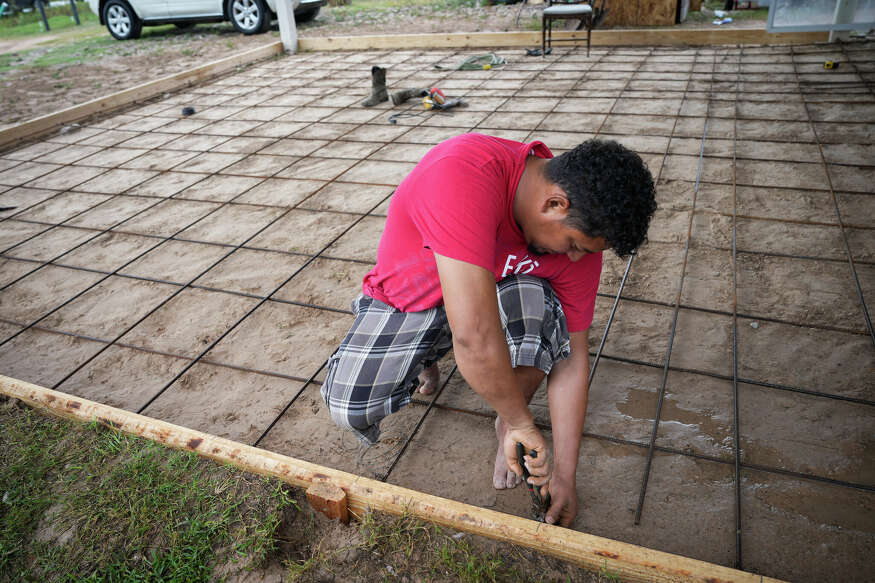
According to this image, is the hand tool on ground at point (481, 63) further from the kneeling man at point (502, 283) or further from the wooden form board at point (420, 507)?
the wooden form board at point (420, 507)

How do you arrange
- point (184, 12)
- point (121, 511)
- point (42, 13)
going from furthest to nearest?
point (42, 13)
point (184, 12)
point (121, 511)

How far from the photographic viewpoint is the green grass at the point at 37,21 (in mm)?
11766

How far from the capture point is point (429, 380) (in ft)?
5.82

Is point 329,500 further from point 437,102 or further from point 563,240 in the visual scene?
point 437,102

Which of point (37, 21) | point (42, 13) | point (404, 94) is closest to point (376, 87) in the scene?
point (404, 94)

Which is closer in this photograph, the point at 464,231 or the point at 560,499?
the point at 464,231

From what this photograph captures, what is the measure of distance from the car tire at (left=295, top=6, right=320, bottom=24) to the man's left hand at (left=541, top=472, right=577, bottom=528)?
9.39 meters

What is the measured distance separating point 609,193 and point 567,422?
57 centimetres

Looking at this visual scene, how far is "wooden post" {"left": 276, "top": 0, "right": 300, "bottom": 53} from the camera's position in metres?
6.78

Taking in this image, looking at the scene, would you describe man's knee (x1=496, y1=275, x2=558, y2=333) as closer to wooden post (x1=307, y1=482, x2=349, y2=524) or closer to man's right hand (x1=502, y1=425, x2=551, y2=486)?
man's right hand (x1=502, y1=425, x2=551, y2=486)

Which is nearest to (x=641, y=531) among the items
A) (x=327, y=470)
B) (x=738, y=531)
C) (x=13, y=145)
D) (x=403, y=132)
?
(x=738, y=531)

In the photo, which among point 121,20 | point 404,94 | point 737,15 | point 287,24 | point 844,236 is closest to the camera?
point 844,236

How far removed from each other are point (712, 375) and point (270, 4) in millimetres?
8250

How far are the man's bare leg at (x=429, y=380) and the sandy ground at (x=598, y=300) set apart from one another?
0.04 m
